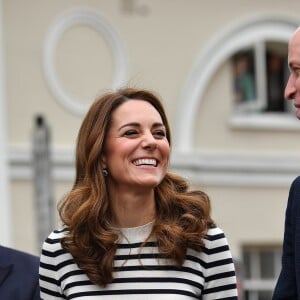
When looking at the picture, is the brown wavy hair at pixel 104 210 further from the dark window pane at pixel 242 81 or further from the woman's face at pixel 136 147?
the dark window pane at pixel 242 81

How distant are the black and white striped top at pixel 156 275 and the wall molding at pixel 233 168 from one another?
12.4 meters

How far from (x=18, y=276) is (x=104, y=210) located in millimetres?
615

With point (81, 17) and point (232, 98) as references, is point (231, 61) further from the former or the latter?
point (81, 17)

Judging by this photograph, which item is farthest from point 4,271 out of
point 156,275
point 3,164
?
point 3,164

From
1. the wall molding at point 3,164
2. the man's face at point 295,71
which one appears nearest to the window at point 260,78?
the wall molding at point 3,164

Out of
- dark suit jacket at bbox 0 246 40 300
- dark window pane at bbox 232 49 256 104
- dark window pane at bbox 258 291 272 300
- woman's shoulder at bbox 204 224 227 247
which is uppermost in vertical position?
dark window pane at bbox 232 49 256 104

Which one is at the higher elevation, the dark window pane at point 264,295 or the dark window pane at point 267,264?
the dark window pane at point 267,264

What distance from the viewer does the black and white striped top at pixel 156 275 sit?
15.5ft

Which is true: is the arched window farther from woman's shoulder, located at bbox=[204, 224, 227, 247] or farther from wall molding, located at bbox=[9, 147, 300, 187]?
woman's shoulder, located at bbox=[204, 224, 227, 247]

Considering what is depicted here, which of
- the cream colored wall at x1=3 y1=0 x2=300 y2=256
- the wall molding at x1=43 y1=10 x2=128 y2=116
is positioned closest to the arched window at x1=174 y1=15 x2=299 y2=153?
the cream colored wall at x1=3 y1=0 x2=300 y2=256

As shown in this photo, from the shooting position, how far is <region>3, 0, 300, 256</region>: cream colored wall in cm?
1695

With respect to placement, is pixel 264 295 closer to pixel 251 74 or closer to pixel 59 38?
pixel 251 74

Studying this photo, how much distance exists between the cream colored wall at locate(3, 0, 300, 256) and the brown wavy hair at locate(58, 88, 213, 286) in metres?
11.4

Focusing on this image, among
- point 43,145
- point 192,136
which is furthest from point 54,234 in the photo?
point 192,136
